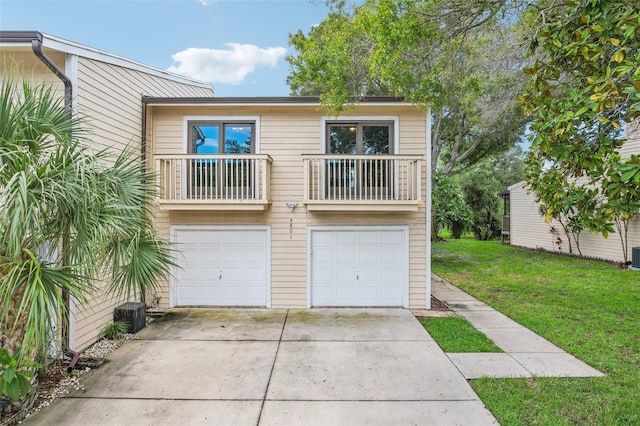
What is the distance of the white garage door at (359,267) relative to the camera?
22.5 feet

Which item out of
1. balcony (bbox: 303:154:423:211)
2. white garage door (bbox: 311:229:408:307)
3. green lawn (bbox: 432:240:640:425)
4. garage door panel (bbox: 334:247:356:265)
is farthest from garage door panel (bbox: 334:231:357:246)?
green lawn (bbox: 432:240:640:425)

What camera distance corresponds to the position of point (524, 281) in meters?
9.26

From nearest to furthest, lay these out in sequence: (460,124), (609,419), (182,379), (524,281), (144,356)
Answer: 1. (609,419)
2. (182,379)
3. (144,356)
4. (524,281)
5. (460,124)

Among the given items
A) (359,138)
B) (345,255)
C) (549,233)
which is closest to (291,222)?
(345,255)

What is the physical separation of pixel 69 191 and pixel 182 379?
2553mm

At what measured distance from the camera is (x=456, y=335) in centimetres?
527

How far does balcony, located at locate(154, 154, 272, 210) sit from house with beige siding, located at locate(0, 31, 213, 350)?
95 centimetres

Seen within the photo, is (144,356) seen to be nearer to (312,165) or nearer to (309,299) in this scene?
(309,299)

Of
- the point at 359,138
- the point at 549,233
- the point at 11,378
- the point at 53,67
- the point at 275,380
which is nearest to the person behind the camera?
the point at 11,378

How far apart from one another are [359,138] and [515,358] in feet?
15.8

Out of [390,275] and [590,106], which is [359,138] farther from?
[590,106]

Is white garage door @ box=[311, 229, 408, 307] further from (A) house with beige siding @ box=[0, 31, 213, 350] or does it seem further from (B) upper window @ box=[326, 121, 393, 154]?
(A) house with beige siding @ box=[0, 31, 213, 350]

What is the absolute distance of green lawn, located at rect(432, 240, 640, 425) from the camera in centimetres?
321

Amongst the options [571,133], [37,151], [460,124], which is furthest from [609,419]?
[460,124]
